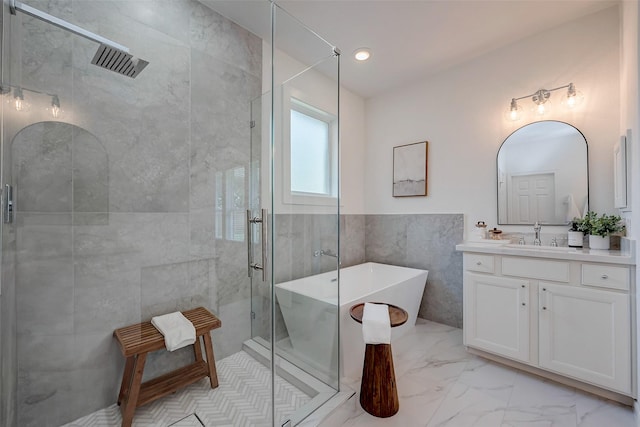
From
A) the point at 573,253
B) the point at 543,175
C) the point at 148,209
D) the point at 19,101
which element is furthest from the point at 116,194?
the point at 543,175

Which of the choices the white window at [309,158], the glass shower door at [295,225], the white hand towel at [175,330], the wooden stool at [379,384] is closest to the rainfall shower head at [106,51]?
the glass shower door at [295,225]

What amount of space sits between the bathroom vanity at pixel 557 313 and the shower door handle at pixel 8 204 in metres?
2.80

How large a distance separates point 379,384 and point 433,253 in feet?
5.59

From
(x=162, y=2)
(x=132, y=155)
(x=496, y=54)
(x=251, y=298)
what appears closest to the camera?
(x=132, y=155)

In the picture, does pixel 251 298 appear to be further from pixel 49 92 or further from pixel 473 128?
pixel 473 128

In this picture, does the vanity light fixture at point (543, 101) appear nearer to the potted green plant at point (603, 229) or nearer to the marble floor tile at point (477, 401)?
the potted green plant at point (603, 229)

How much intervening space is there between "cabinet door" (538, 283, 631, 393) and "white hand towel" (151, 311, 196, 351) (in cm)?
236

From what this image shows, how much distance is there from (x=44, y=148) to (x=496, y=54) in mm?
3542

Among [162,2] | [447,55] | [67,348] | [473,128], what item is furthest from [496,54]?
[67,348]

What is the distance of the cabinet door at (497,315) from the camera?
77.4 inches

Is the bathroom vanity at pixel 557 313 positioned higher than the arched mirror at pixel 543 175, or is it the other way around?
the arched mirror at pixel 543 175

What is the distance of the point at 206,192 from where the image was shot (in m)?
1.88

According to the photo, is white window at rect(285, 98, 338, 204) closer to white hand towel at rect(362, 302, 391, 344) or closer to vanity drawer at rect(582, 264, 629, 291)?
white hand towel at rect(362, 302, 391, 344)

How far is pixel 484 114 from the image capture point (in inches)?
105
